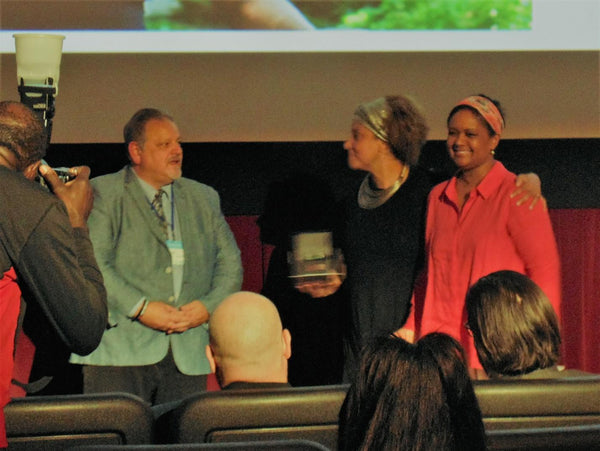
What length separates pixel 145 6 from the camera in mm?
4156

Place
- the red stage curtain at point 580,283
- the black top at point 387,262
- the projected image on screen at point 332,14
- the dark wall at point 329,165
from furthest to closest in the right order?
the red stage curtain at point 580,283 → the dark wall at point 329,165 → the projected image on screen at point 332,14 → the black top at point 387,262

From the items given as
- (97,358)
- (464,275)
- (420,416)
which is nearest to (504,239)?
(464,275)

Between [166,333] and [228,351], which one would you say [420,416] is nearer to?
[228,351]

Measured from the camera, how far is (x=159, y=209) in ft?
12.2

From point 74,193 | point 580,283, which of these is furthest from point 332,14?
point 74,193

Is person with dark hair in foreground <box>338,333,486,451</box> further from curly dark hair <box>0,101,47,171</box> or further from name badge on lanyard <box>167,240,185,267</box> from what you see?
name badge on lanyard <box>167,240,185,267</box>

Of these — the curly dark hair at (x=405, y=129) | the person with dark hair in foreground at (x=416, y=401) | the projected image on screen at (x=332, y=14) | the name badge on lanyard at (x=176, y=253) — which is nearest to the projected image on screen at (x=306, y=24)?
A: the projected image on screen at (x=332, y=14)

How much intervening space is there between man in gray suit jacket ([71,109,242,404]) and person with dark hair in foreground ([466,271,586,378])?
1595mm

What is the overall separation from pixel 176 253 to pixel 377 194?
2.60 feet

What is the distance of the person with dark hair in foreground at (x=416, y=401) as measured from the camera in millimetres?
1461

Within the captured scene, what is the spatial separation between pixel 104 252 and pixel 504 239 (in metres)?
1.46

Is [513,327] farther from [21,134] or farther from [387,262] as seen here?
[387,262]

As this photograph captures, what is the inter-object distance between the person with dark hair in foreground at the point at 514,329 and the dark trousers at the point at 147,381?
1612mm

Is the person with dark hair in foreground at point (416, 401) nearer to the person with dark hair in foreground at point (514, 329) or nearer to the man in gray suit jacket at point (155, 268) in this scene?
the person with dark hair in foreground at point (514, 329)
